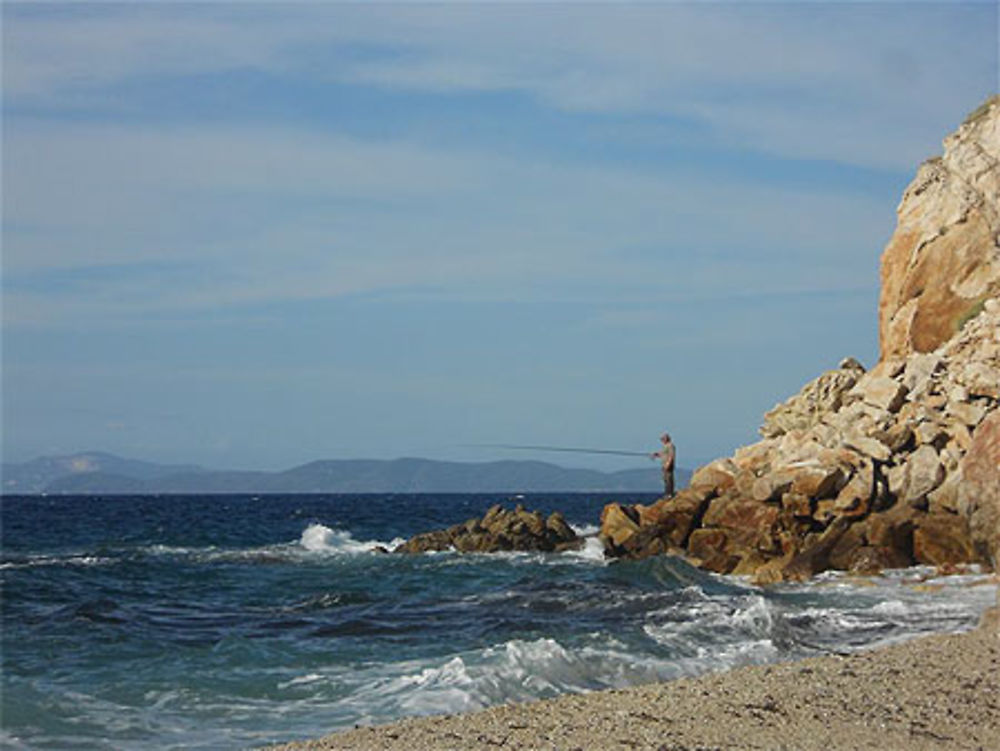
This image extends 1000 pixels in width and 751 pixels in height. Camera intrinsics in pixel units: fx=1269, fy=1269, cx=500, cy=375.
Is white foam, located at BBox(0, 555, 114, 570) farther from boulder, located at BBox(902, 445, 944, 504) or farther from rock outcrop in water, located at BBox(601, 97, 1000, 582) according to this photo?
boulder, located at BBox(902, 445, 944, 504)

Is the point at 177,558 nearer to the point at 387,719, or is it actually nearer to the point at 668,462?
the point at 668,462

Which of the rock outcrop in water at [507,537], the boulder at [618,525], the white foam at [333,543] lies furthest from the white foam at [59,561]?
the boulder at [618,525]

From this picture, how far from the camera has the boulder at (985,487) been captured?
687 inches

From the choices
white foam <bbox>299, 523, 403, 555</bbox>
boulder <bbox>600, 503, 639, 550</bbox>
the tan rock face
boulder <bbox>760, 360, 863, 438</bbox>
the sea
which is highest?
the tan rock face

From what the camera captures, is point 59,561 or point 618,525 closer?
point 618,525

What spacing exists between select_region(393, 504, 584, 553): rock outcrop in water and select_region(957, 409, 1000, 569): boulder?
633 inches

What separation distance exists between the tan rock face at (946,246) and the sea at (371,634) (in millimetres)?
10598

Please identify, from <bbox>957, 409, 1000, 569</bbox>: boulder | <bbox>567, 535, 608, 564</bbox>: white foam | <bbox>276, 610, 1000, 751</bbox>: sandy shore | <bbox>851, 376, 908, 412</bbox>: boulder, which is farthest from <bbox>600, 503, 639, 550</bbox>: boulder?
<bbox>276, 610, 1000, 751</bbox>: sandy shore

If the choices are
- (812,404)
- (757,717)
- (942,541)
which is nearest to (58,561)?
(812,404)

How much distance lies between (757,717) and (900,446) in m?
16.8

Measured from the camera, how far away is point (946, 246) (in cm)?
3197

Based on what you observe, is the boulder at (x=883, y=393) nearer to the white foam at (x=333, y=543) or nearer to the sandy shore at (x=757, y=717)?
the sandy shore at (x=757, y=717)

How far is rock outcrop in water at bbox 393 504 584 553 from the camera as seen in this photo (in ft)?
113

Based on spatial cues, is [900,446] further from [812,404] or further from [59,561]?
[59,561]
